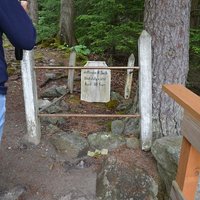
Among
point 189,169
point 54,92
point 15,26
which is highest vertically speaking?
point 15,26

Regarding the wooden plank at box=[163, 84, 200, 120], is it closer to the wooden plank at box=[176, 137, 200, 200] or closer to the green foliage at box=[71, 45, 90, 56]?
the wooden plank at box=[176, 137, 200, 200]

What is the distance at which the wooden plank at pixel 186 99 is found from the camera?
5.63 ft

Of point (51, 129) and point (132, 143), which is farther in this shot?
point (51, 129)

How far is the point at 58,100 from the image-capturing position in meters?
5.16

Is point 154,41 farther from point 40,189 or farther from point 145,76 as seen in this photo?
point 40,189

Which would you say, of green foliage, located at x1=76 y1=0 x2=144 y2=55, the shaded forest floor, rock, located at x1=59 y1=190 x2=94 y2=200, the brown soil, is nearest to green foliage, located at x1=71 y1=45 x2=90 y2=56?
green foliage, located at x1=76 y1=0 x2=144 y2=55

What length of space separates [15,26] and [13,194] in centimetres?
202

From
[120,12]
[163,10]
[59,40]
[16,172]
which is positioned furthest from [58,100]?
[59,40]

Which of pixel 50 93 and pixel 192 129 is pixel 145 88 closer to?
pixel 192 129

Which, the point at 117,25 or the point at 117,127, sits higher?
the point at 117,25

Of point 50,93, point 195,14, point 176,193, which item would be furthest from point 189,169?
point 195,14

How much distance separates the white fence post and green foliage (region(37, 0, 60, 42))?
7.06 metres

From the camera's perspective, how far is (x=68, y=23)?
9.66m

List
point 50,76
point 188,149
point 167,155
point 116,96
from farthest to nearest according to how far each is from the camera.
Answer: point 50,76
point 116,96
point 167,155
point 188,149
